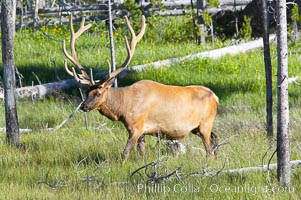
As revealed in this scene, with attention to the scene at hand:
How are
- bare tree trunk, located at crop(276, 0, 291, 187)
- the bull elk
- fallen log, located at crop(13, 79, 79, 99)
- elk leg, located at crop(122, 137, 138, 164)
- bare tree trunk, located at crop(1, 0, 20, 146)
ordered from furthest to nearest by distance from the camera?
fallen log, located at crop(13, 79, 79, 99) < bare tree trunk, located at crop(1, 0, 20, 146) < the bull elk < elk leg, located at crop(122, 137, 138, 164) < bare tree trunk, located at crop(276, 0, 291, 187)

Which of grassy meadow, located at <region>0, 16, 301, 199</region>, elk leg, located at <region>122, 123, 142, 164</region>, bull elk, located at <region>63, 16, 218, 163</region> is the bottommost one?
grassy meadow, located at <region>0, 16, 301, 199</region>

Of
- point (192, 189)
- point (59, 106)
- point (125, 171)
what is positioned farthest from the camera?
point (59, 106)

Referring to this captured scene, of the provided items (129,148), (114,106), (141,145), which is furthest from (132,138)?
(114,106)

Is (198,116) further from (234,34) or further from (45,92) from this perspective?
(234,34)

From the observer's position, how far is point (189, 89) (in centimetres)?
980

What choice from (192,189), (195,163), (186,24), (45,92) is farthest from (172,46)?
(192,189)

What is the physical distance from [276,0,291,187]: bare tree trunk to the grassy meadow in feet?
0.53

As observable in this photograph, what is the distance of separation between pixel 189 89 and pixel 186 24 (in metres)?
10.9

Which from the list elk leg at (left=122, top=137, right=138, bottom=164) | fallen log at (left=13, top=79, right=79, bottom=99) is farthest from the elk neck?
fallen log at (left=13, top=79, right=79, bottom=99)

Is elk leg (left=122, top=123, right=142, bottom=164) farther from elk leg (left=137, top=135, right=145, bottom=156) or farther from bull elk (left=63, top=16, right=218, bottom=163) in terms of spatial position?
elk leg (left=137, top=135, right=145, bottom=156)

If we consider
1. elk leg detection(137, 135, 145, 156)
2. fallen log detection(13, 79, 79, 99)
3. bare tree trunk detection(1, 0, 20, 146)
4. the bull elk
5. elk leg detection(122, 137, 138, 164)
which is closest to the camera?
elk leg detection(122, 137, 138, 164)

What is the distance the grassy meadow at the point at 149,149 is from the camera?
24.3 feet

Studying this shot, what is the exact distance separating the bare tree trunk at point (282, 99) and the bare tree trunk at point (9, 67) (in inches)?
162

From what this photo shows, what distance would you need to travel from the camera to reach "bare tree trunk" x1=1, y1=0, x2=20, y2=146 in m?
10.2
